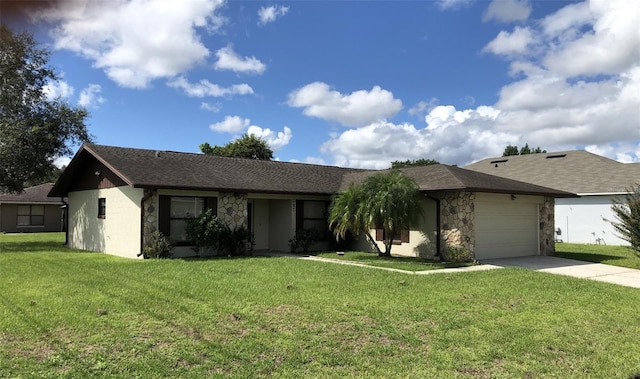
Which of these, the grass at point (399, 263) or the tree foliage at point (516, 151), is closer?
the grass at point (399, 263)

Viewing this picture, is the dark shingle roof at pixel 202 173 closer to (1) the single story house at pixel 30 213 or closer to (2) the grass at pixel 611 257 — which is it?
(2) the grass at pixel 611 257

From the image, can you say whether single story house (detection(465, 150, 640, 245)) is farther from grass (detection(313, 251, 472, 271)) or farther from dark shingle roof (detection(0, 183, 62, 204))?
dark shingle roof (detection(0, 183, 62, 204))

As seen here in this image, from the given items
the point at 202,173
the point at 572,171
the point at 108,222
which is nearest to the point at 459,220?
the point at 202,173

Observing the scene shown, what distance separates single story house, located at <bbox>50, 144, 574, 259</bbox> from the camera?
51.4 ft

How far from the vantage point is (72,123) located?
72.6ft

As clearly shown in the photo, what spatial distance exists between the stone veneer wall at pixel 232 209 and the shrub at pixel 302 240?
7.11 ft

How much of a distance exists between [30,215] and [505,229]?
32.5m

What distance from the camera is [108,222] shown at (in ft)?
58.7

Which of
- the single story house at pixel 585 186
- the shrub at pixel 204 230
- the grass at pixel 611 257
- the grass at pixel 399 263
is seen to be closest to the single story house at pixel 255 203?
the shrub at pixel 204 230

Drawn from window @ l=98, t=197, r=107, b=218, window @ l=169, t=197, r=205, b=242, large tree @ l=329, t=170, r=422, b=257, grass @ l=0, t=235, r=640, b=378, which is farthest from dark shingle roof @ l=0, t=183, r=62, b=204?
large tree @ l=329, t=170, r=422, b=257

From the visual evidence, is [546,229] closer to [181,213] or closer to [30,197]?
[181,213]

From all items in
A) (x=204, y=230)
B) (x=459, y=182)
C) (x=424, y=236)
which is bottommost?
→ (x=424, y=236)

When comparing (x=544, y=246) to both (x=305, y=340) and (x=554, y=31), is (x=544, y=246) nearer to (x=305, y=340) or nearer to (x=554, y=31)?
(x=554, y=31)

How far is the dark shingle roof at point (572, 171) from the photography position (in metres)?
25.1
